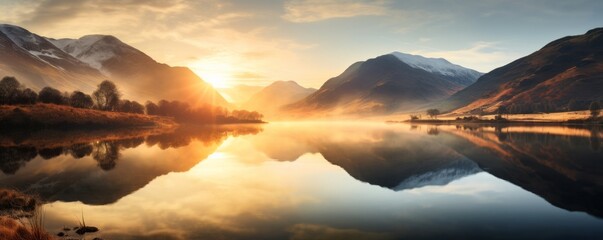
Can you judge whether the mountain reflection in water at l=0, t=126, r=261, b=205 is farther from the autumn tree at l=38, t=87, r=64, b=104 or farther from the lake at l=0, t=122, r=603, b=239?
the autumn tree at l=38, t=87, r=64, b=104

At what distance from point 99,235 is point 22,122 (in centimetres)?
13803

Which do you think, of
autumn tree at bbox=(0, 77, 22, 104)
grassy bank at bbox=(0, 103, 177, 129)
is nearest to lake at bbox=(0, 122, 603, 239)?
grassy bank at bbox=(0, 103, 177, 129)

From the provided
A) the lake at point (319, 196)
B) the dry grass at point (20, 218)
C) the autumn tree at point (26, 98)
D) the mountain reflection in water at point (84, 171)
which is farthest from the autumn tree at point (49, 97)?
the dry grass at point (20, 218)

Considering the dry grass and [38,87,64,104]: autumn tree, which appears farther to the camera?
[38,87,64,104]: autumn tree

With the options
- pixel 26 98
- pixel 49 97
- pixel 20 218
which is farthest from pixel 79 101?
pixel 20 218

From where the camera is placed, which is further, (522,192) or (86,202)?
(522,192)

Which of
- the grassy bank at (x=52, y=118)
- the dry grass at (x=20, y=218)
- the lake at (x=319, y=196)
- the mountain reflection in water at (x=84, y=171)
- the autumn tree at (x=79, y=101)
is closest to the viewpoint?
the dry grass at (x=20, y=218)

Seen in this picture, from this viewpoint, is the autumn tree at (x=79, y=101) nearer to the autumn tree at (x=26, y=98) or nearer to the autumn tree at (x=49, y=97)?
the autumn tree at (x=49, y=97)

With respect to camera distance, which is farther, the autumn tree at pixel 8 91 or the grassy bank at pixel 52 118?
the autumn tree at pixel 8 91

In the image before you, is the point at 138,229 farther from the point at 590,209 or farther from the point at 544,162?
the point at 544,162

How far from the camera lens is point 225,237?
2284 centimetres

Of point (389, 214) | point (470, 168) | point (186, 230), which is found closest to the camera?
point (186, 230)

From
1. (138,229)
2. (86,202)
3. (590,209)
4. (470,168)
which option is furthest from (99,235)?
(470,168)

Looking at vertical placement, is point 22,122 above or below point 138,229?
above
